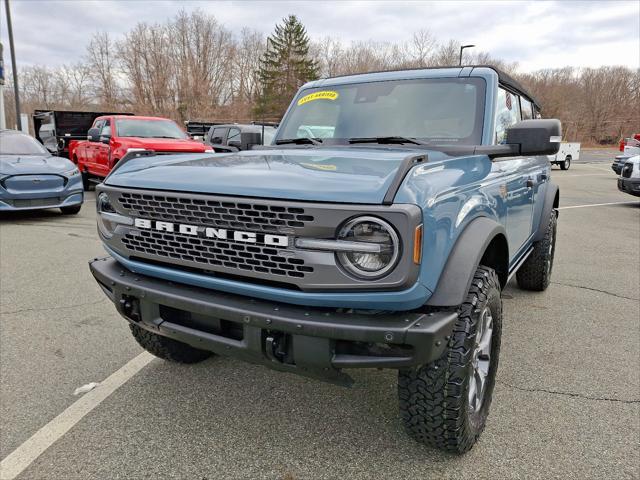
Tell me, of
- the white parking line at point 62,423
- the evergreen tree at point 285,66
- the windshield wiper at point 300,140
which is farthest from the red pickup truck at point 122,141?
the evergreen tree at point 285,66

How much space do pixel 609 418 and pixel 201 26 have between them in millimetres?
60955

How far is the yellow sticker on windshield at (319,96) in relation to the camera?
3.46 meters

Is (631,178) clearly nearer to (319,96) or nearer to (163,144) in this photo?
(319,96)

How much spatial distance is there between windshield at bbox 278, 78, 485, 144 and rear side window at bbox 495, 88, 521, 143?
21cm

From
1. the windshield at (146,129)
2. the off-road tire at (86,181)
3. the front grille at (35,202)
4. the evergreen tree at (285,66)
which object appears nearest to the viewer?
the front grille at (35,202)

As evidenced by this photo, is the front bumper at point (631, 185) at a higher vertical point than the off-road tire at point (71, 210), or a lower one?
higher

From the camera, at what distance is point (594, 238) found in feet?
25.3

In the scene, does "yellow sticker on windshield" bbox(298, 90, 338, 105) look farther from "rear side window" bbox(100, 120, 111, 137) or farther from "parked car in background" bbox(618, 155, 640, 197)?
"parked car in background" bbox(618, 155, 640, 197)

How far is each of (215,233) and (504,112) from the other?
227cm

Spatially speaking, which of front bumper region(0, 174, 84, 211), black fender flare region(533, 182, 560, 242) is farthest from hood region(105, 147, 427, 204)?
front bumper region(0, 174, 84, 211)

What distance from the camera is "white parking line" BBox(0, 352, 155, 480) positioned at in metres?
2.15

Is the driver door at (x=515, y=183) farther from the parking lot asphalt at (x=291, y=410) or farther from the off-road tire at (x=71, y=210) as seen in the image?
the off-road tire at (x=71, y=210)

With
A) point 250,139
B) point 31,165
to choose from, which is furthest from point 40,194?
point 250,139

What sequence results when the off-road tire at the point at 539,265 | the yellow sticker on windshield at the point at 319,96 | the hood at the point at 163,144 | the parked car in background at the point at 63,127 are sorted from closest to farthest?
the yellow sticker on windshield at the point at 319,96 < the off-road tire at the point at 539,265 < the hood at the point at 163,144 < the parked car in background at the point at 63,127
